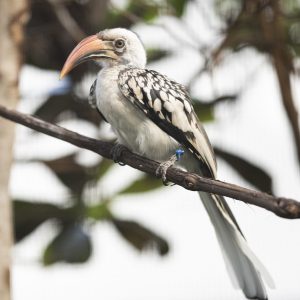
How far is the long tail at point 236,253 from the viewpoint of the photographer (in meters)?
2.94

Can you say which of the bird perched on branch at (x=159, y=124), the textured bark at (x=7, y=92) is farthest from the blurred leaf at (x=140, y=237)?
the bird perched on branch at (x=159, y=124)

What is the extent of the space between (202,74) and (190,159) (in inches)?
34.0

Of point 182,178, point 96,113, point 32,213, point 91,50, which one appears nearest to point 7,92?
point 91,50

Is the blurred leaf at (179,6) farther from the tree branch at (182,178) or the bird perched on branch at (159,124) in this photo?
the tree branch at (182,178)

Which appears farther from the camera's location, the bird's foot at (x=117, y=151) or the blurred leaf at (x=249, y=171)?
the blurred leaf at (x=249, y=171)

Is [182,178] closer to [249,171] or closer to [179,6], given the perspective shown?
[249,171]

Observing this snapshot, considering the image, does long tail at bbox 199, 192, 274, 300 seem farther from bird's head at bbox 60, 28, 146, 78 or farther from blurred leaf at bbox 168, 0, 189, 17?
blurred leaf at bbox 168, 0, 189, 17

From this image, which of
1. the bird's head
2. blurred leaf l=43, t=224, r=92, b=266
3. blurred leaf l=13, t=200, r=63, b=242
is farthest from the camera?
blurred leaf l=13, t=200, r=63, b=242

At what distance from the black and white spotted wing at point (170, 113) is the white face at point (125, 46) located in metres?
0.25

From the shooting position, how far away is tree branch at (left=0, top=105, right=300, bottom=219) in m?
2.11

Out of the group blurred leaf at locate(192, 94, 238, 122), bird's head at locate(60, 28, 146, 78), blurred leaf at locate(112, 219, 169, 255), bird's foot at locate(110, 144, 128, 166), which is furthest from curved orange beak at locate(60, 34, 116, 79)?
blurred leaf at locate(112, 219, 169, 255)

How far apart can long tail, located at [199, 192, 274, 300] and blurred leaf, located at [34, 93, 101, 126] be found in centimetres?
144

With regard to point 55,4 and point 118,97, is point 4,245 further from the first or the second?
point 55,4

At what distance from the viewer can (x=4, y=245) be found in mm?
3688
